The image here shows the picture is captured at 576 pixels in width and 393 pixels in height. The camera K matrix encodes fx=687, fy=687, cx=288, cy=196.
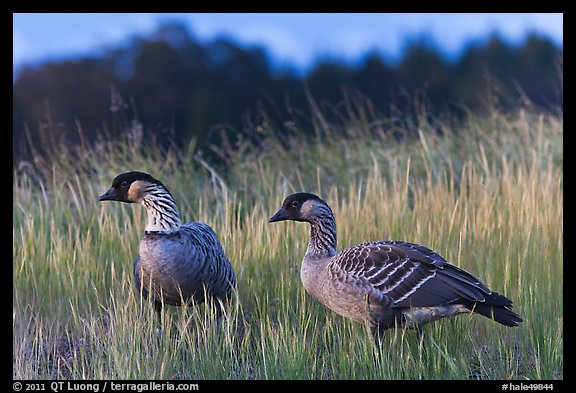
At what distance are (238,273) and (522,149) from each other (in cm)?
685

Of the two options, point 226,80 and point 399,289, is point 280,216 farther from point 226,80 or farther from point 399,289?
point 226,80

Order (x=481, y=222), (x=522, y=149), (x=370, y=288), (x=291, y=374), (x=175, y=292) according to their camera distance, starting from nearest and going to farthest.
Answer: (x=291, y=374)
(x=370, y=288)
(x=175, y=292)
(x=481, y=222)
(x=522, y=149)

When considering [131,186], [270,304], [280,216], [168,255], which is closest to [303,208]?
[280,216]

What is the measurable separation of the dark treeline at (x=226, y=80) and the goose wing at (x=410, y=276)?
1720 cm

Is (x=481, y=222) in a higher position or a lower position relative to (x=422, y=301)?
higher

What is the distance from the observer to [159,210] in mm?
5871

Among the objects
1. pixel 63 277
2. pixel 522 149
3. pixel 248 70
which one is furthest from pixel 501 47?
pixel 63 277

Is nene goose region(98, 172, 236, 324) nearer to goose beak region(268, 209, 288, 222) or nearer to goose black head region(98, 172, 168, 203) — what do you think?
goose black head region(98, 172, 168, 203)

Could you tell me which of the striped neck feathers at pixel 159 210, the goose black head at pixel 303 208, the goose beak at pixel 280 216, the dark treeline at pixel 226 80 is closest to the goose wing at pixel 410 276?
the goose black head at pixel 303 208

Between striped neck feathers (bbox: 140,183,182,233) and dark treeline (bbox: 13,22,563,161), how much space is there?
16889mm

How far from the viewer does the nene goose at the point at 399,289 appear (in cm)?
532

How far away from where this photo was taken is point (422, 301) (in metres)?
5.34

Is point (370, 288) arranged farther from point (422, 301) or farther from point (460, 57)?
point (460, 57)

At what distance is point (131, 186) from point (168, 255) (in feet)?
2.42
